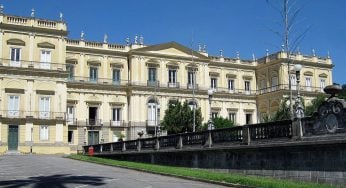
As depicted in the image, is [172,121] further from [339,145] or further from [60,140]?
[339,145]

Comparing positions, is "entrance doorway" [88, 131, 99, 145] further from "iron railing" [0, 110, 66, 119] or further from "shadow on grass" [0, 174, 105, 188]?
"shadow on grass" [0, 174, 105, 188]

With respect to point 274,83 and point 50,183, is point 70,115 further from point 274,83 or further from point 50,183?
point 50,183

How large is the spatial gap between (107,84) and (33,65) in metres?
11.1

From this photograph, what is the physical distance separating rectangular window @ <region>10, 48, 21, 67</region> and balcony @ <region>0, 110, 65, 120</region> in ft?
17.7

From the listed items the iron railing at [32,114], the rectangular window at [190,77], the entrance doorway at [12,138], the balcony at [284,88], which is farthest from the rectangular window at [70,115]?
the balcony at [284,88]

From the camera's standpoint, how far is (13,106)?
52500mm

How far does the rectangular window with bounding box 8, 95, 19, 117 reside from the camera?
171 feet

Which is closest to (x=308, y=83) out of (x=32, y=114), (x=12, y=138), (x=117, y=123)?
Result: (x=117, y=123)

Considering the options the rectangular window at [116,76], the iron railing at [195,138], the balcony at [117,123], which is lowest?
the iron railing at [195,138]

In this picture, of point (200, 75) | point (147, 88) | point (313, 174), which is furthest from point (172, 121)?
point (313, 174)

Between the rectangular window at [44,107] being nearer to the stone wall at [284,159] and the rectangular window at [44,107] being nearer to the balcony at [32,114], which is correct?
the balcony at [32,114]

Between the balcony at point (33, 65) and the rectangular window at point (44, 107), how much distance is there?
363 centimetres

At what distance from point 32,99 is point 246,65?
3498 cm

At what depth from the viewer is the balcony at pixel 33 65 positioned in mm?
52594
